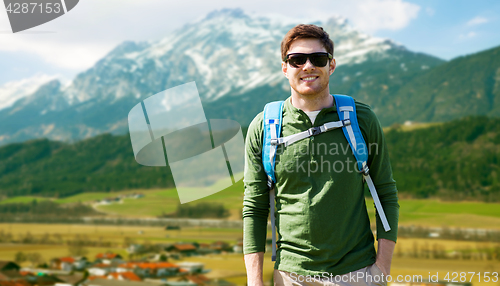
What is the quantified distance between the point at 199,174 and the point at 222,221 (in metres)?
27.3

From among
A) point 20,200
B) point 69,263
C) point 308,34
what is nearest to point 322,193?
point 308,34

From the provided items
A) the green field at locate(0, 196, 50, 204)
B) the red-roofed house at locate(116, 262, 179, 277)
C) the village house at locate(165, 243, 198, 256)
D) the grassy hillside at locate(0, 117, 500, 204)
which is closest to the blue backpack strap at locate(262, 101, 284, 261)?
the grassy hillside at locate(0, 117, 500, 204)

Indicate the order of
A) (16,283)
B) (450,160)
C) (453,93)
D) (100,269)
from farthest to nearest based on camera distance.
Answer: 1. (453,93)
2. (16,283)
3. (100,269)
4. (450,160)

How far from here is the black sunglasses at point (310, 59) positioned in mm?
2535

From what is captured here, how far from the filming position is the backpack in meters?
2.41

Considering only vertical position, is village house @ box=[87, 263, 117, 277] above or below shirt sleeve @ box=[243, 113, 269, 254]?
below

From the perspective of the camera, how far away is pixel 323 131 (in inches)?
95.4

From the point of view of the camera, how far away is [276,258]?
2.59 m

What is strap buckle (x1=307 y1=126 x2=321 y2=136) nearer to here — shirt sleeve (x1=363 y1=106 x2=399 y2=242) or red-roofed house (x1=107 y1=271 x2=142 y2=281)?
shirt sleeve (x1=363 y1=106 x2=399 y2=242)

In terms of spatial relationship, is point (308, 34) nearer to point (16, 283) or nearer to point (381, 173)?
point (381, 173)

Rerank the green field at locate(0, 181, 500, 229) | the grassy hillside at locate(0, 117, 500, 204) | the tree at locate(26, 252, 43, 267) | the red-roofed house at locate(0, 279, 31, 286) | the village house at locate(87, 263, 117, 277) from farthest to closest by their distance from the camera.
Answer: the tree at locate(26, 252, 43, 267) → the red-roofed house at locate(0, 279, 31, 286) → the village house at locate(87, 263, 117, 277) → the grassy hillside at locate(0, 117, 500, 204) → the green field at locate(0, 181, 500, 229)

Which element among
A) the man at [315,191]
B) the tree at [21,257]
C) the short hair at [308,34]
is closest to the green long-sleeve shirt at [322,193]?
the man at [315,191]

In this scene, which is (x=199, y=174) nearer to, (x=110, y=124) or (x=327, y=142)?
(x=110, y=124)

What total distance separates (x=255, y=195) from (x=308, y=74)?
32.5 inches
